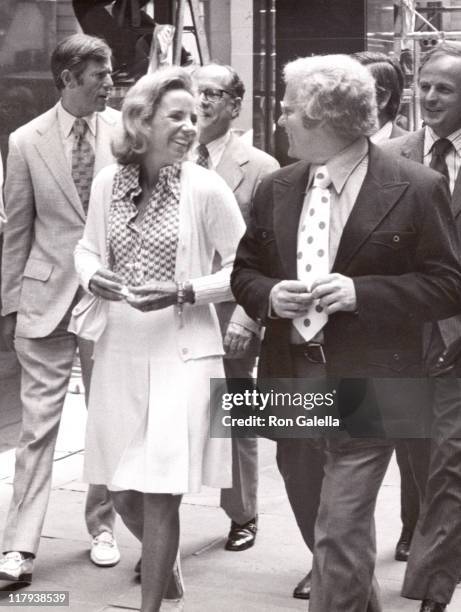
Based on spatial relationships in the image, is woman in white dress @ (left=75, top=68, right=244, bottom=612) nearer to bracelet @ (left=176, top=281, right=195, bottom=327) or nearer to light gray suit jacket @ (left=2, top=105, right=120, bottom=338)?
bracelet @ (left=176, top=281, right=195, bottom=327)

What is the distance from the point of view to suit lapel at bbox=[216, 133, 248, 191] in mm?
6180

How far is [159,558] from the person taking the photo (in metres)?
4.68

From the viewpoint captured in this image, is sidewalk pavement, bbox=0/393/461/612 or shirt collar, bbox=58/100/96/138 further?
shirt collar, bbox=58/100/96/138

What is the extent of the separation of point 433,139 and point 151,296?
140 centimetres

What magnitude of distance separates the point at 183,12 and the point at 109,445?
646cm

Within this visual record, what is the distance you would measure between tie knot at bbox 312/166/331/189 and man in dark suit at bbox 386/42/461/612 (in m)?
0.90

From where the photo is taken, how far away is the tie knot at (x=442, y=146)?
5.36 meters

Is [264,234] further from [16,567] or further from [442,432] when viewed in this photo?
[16,567]

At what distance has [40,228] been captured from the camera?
575 centimetres

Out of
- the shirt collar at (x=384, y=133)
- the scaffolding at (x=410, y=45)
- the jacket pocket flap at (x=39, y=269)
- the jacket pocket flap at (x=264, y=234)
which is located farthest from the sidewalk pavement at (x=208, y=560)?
the scaffolding at (x=410, y=45)

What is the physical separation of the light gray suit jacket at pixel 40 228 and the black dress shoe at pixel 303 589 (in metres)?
1.39

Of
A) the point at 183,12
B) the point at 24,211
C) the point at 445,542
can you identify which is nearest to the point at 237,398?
the point at 445,542

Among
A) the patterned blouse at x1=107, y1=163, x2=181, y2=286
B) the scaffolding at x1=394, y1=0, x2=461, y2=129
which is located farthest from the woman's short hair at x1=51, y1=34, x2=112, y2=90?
the scaffolding at x1=394, y1=0, x2=461, y2=129

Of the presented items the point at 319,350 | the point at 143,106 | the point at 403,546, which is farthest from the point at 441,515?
the point at 143,106
